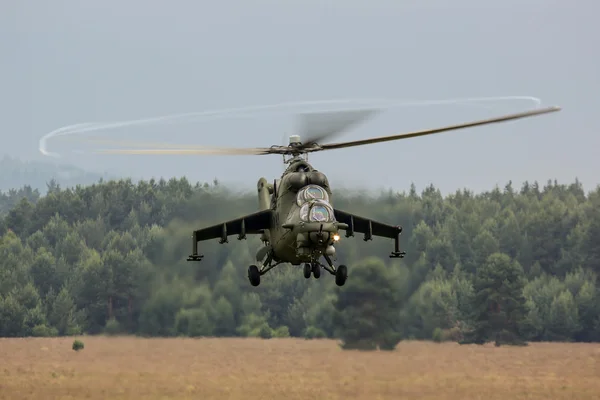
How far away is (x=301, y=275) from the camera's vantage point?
322 ft

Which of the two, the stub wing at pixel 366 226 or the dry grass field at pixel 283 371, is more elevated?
the stub wing at pixel 366 226

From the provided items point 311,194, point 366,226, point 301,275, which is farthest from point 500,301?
point 311,194

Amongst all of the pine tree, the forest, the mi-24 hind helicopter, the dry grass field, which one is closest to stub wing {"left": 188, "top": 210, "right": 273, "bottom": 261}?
the mi-24 hind helicopter

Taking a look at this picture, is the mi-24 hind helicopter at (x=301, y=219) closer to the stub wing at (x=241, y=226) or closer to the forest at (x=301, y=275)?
the stub wing at (x=241, y=226)

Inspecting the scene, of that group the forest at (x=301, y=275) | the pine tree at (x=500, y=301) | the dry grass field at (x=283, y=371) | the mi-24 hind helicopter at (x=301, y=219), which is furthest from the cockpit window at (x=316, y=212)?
the pine tree at (x=500, y=301)

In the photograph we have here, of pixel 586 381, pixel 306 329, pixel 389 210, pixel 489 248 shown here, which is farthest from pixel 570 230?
pixel 389 210

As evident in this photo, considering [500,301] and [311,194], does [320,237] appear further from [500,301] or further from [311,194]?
[500,301]

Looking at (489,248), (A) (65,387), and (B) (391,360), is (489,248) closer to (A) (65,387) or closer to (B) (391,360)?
(B) (391,360)

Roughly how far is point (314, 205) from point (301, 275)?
6870cm

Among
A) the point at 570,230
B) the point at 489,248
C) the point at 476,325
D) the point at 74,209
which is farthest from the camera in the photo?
the point at 74,209

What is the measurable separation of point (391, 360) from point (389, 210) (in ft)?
57.4

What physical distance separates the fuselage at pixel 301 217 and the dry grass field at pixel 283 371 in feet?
170

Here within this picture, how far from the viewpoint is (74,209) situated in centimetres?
13100

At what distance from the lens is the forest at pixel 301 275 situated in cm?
8044
